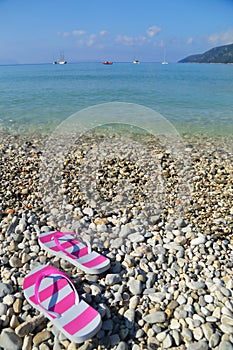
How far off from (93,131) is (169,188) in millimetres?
4421

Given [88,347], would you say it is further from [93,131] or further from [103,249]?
[93,131]

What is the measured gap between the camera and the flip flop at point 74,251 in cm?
262

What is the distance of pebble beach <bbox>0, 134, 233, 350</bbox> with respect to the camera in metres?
2.04

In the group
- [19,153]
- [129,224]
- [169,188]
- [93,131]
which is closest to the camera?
[129,224]

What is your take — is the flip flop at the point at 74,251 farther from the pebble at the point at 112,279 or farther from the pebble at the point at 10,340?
the pebble at the point at 10,340

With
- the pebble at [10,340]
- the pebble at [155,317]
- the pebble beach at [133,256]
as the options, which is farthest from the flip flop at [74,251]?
the pebble at [10,340]

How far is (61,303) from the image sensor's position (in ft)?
7.40

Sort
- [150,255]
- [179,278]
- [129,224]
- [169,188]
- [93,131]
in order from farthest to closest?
[93,131] < [169,188] < [129,224] < [150,255] < [179,278]

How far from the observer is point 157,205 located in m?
3.83

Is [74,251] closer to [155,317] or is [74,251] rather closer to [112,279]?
[112,279]

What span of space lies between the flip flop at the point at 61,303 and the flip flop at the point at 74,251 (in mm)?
194

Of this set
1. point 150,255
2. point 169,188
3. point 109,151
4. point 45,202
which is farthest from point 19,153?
point 150,255

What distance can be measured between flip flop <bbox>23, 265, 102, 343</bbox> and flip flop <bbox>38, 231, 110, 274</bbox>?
0.64 feet

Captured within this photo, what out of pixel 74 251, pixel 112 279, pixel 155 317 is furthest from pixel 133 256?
pixel 155 317
